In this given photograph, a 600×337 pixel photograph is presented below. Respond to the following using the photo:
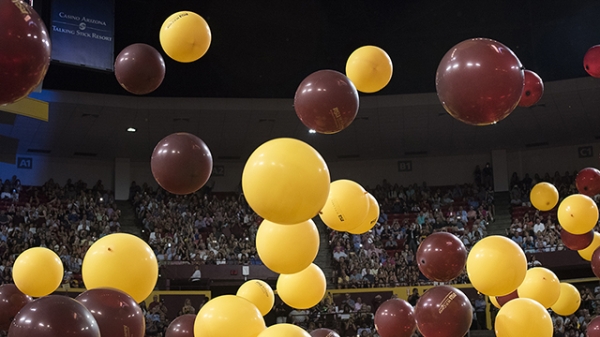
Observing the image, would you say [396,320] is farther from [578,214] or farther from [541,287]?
[578,214]

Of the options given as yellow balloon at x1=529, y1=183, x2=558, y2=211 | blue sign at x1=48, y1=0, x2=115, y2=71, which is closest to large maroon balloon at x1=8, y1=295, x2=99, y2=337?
yellow balloon at x1=529, y1=183, x2=558, y2=211

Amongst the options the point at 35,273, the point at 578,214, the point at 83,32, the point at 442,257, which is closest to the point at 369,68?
the point at 442,257

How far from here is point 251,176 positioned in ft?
10.7

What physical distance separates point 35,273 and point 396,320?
3.01 meters

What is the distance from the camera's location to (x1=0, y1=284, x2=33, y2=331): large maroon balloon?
505 centimetres

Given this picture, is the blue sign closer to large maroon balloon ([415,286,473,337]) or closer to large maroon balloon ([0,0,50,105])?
large maroon balloon ([415,286,473,337])

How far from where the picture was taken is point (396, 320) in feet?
16.8

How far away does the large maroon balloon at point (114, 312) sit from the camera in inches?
125

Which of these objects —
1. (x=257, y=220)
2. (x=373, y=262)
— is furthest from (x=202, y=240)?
(x=373, y=262)

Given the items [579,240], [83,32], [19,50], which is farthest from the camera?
[83,32]

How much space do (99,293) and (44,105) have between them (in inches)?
471

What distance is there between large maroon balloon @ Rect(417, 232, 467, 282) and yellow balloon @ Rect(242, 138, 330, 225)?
1806mm

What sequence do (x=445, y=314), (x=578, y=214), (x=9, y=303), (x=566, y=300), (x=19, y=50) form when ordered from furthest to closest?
(x=566, y=300) < (x=578, y=214) < (x=9, y=303) < (x=445, y=314) < (x=19, y=50)

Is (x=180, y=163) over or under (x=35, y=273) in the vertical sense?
over
